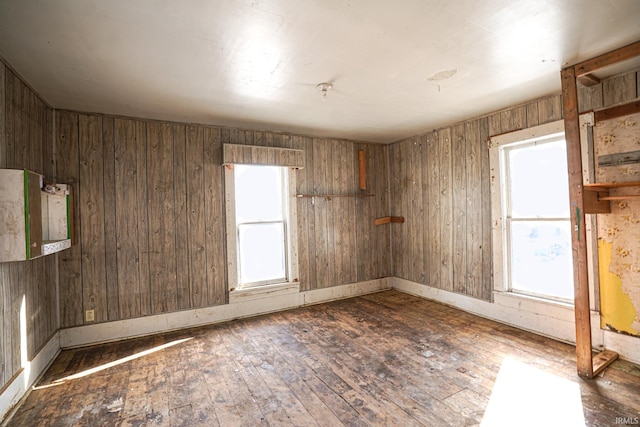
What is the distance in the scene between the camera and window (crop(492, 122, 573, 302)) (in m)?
3.16

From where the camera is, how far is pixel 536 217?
3.38m

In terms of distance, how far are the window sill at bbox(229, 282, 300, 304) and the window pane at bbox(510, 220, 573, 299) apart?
2.81 meters

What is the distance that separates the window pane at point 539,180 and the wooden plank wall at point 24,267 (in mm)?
4685

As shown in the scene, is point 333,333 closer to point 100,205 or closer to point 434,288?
point 434,288

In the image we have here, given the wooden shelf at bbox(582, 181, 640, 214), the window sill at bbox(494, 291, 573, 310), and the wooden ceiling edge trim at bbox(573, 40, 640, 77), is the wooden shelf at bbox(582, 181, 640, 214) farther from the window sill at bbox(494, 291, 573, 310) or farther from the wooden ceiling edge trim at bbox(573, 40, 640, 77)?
the window sill at bbox(494, 291, 573, 310)

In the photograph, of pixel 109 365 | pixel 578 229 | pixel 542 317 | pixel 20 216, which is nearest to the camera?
pixel 20 216

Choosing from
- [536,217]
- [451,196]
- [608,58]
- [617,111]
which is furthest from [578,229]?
[451,196]

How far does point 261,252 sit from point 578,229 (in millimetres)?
3448

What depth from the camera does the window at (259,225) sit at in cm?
413

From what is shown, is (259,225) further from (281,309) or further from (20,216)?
(20,216)

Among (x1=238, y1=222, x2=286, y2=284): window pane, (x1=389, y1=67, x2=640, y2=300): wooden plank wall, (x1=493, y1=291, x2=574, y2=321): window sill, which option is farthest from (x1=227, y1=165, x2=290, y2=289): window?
(x1=493, y1=291, x2=574, y2=321): window sill

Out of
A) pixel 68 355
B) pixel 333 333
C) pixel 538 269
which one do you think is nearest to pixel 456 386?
pixel 333 333

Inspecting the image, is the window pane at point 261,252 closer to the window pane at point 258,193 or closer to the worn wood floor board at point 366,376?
the window pane at point 258,193

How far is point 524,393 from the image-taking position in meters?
2.25
